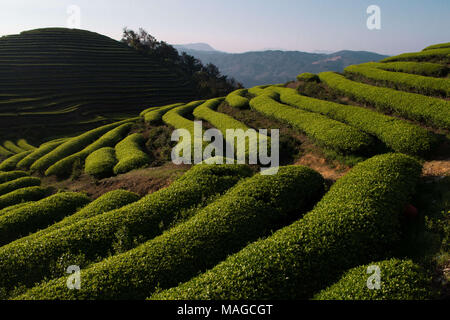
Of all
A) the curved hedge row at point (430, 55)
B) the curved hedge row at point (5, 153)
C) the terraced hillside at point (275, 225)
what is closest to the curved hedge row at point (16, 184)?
the terraced hillside at point (275, 225)

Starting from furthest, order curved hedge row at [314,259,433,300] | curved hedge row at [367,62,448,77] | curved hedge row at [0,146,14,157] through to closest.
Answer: curved hedge row at [0,146,14,157] < curved hedge row at [367,62,448,77] < curved hedge row at [314,259,433,300]

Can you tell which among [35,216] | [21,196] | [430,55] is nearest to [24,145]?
[21,196]

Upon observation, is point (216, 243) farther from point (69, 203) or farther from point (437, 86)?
point (437, 86)

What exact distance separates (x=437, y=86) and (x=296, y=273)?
21.8 m

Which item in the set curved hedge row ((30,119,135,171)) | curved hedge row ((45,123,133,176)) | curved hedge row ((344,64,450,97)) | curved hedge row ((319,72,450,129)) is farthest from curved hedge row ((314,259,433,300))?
curved hedge row ((30,119,135,171))

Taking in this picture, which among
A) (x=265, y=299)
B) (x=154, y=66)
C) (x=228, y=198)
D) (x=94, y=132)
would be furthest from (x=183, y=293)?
(x=154, y=66)

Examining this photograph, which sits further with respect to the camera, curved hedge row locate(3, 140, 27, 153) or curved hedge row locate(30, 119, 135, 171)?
curved hedge row locate(3, 140, 27, 153)

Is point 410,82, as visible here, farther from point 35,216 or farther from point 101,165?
point 35,216

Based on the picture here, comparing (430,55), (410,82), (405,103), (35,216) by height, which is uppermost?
(430,55)

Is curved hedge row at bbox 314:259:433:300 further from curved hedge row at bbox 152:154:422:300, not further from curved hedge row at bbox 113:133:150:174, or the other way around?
curved hedge row at bbox 113:133:150:174

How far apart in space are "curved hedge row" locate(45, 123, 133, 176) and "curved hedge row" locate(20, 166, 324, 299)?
21821mm

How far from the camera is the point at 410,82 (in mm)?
23547

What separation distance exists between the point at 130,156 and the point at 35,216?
1014 cm

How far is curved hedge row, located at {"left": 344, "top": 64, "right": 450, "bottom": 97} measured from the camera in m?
21.2
